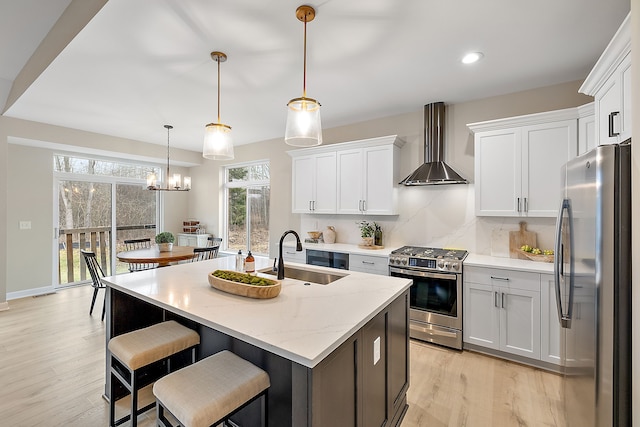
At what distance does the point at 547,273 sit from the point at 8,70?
5.98m

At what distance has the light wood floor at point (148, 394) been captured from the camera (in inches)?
80.0

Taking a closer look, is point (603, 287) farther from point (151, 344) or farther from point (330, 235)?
point (330, 235)

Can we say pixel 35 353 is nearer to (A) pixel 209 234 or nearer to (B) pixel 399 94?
(A) pixel 209 234

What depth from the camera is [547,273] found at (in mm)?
2518

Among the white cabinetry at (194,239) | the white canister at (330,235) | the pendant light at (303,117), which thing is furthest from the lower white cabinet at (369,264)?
the white cabinetry at (194,239)

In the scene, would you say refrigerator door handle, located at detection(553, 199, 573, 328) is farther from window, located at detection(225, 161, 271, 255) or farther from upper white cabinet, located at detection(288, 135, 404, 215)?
window, located at detection(225, 161, 271, 255)

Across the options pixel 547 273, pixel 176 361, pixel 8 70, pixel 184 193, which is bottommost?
pixel 176 361

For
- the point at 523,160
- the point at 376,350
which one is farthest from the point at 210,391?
the point at 523,160

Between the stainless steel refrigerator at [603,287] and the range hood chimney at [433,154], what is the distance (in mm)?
1810

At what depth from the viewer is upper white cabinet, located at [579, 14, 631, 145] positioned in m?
1.64

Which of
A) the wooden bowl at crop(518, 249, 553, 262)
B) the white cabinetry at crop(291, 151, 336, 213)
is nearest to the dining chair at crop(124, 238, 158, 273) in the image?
the white cabinetry at crop(291, 151, 336, 213)

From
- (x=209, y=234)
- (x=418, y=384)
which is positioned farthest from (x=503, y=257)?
(x=209, y=234)

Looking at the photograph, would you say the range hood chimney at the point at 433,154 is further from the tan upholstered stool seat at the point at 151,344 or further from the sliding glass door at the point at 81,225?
the sliding glass door at the point at 81,225

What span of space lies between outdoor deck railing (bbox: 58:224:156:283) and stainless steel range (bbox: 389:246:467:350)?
5.21 metres
